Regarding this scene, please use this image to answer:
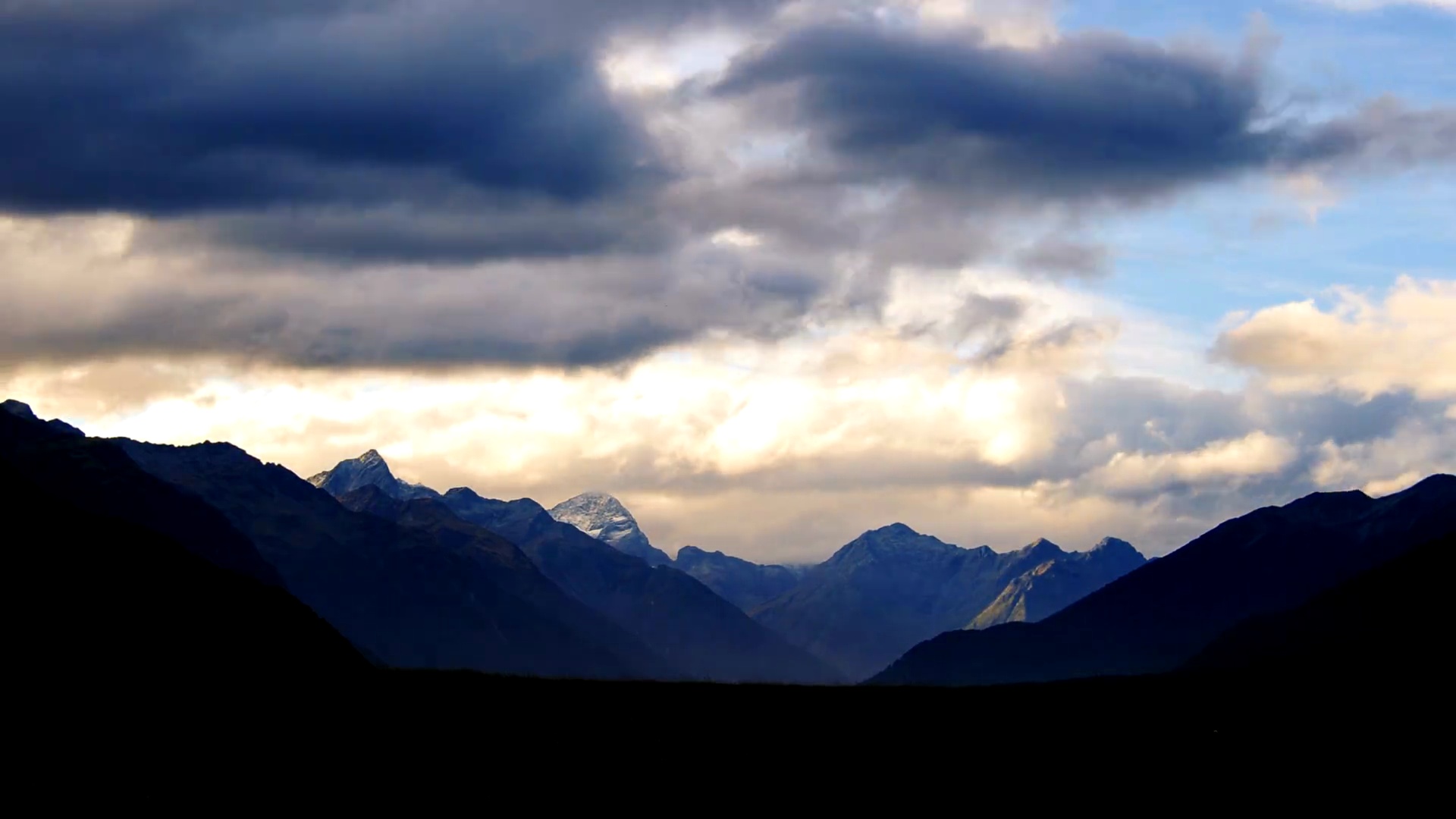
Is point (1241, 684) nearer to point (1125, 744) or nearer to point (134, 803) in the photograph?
point (1125, 744)

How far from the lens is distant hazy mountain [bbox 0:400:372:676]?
128m

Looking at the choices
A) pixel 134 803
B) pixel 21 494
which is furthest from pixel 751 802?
pixel 21 494

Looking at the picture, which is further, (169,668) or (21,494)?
(21,494)

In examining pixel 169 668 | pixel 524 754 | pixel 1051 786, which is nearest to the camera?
pixel 1051 786

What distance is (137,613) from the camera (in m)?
139

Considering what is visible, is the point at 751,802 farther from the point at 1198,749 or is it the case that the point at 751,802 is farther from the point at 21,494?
the point at 21,494

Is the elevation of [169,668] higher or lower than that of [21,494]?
lower

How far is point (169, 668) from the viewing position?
13100 cm

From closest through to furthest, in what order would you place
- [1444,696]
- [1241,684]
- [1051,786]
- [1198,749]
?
[1051,786] < [1198,749] < [1444,696] < [1241,684]

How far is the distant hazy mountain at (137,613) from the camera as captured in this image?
128 meters

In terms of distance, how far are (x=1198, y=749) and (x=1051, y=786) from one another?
71.2ft

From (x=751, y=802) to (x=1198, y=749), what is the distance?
40.7m

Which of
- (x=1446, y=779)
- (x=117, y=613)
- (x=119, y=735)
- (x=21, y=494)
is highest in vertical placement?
(x=21, y=494)

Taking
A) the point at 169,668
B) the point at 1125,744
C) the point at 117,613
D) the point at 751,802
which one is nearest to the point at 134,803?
the point at 751,802
